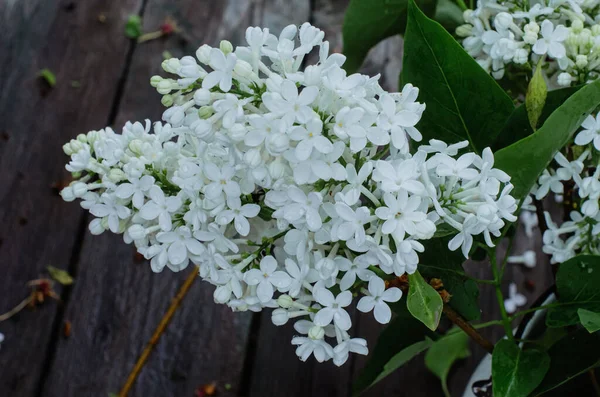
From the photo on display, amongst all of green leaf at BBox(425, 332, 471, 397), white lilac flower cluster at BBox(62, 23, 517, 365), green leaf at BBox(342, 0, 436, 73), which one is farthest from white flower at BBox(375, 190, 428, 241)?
green leaf at BBox(425, 332, 471, 397)

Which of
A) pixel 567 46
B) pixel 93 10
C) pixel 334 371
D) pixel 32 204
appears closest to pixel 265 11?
pixel 93 10

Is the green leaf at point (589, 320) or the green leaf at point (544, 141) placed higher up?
the green leaf at point (544, 141)

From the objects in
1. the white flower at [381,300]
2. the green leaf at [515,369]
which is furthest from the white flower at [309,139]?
the green leaf at [515,369]

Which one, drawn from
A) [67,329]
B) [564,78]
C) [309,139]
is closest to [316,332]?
[309,139]

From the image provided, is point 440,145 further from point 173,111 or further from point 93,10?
point 93,10

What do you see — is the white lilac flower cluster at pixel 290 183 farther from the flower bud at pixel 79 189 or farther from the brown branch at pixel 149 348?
the brown branch at pixel 149 348

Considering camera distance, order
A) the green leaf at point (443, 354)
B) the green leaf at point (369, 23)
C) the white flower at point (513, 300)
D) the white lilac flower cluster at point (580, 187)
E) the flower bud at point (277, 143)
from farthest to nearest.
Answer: the white flower at point (513, 300) < the green leaf at point (443, 354) < the green leaf at point (369, 23) < the white lilac flower cluster at point (580, 187) < the flower bud at point (277, 143)
